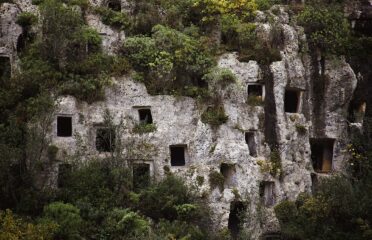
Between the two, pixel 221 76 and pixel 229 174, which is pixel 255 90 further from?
pixel 229 174

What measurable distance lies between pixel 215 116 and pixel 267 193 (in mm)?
5124

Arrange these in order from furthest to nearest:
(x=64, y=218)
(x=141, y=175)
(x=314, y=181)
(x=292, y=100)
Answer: (x=292, y=100) → (x=314, y=181) → (x=141, y=175) → (x=64, y=218)

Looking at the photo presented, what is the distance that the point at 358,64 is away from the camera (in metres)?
41.4

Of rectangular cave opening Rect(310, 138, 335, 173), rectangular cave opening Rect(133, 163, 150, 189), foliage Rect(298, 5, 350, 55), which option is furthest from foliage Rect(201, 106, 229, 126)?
foliage Rect(298, 5, 350, 55)

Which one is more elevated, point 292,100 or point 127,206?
point 292,100

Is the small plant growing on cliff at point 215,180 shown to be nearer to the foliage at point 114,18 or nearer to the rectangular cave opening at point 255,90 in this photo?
the rectangular cave opening at point 255,90

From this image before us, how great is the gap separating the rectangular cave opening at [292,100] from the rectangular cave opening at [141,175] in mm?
9600

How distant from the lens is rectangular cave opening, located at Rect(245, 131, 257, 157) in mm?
37594

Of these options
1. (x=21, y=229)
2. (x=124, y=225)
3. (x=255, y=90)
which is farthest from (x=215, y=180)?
(x=21, y=229)

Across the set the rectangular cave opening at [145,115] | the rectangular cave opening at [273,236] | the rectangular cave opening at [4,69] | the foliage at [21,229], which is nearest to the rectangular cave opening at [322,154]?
the rectangular cave opening at [273,236]

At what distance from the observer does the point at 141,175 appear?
3572cm

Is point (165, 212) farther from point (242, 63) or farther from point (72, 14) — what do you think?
point (72, 14)

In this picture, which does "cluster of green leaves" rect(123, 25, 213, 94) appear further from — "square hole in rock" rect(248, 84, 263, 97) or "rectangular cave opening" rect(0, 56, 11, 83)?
"rectangular cave opening" rect(0, 56, 11, 83)

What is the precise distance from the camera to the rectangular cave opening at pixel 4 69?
3625 cm
